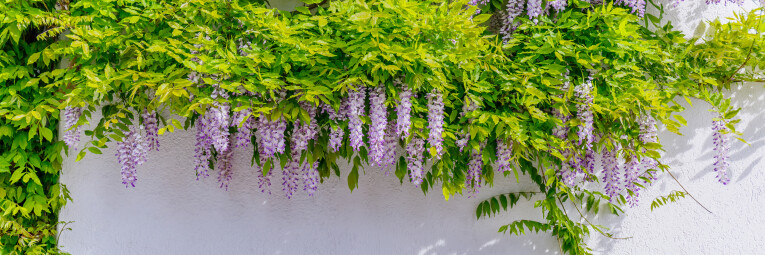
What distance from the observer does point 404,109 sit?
2535 mm

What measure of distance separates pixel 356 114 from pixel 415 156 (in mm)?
446

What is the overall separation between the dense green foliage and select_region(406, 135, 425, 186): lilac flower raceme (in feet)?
5.37

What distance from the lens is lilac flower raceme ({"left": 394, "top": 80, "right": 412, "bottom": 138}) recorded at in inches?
99.7

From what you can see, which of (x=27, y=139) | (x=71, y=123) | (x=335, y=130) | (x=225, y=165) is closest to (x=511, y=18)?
(x=335, y=130)

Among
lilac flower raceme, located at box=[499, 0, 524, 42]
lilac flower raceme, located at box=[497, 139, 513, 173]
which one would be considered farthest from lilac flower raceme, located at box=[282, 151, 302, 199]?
lilac flower raceme, located at box=[499, 0, 524, 42]

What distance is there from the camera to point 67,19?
8.46 feet

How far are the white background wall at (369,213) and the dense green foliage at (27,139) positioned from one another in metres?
0.11

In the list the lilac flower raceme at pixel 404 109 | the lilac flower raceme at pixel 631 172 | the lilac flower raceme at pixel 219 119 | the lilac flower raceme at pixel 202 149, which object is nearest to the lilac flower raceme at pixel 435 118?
the lilac flower raceme at pixel 404 109

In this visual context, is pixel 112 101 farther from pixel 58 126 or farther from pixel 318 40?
pixel 318 40

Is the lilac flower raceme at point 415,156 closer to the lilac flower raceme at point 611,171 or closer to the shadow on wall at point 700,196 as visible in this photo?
the lilac flower raceme at point 611,171

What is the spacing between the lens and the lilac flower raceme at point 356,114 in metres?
2.53

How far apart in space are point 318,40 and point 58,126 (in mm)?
1583

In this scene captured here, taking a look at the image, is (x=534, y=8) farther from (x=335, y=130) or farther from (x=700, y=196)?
(x=700, y=196)

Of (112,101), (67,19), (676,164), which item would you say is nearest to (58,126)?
(112,101)
